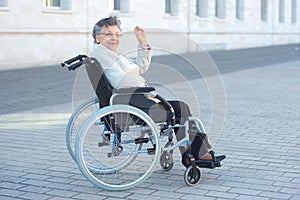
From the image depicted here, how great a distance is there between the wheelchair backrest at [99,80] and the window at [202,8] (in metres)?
25.5

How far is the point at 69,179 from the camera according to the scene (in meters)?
5.38

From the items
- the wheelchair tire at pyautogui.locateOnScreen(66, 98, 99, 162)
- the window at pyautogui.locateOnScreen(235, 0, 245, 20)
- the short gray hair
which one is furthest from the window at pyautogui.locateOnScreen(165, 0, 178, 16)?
the short gray hair

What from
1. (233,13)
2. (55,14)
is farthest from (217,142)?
(233,13)

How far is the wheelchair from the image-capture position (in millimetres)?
4992

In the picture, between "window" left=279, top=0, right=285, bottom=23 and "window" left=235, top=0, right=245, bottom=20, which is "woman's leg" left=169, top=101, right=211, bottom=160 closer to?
"window" left=235, top=0, right=245, bottom=20

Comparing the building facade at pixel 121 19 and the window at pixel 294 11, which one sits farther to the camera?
the window at pixel 294 11

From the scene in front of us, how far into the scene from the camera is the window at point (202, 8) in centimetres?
3028

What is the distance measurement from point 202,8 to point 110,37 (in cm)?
2551

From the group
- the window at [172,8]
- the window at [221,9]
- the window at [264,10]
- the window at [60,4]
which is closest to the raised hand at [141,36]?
the window at [60,4]

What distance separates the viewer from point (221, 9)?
107 feet

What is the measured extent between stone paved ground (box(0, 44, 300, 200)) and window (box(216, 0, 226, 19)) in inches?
868

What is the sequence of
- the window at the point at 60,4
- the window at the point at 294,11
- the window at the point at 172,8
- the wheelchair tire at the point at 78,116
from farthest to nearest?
1. the window at the point at 294,11
2. the window at the point at 172,8
3. the window at the point at 60,4
4. the wheelchair tire at the point at 78,116

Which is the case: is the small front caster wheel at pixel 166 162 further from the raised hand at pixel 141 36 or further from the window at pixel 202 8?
the window at pixel 202 8

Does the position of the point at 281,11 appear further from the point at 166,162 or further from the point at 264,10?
the point at 166,162
